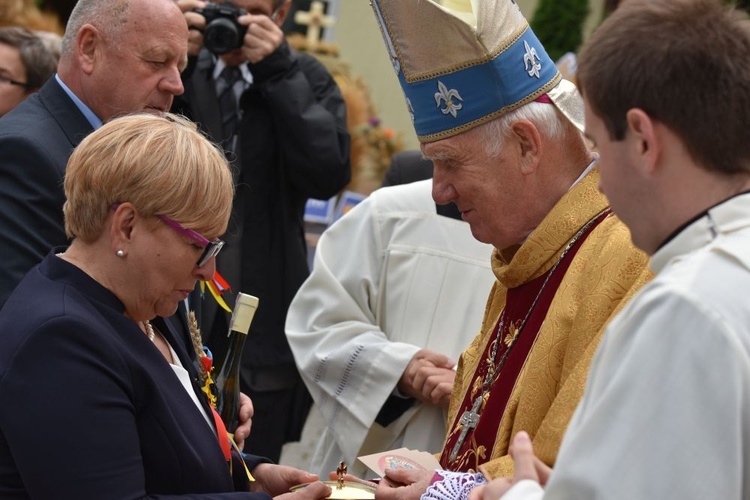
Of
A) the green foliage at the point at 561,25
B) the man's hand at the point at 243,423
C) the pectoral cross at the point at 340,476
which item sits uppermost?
the pectoral cross at the point at 340,476

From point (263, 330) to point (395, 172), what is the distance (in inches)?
36.0

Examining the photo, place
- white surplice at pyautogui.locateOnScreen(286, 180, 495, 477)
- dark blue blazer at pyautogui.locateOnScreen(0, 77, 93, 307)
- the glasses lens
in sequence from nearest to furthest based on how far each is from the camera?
the glasses lens → dark blue blazer at pyautogui.locateOnScreen(0, 77, 93, 307) → white surplice at pyautogui.locateOnScreen(286, 180, 495, 477)

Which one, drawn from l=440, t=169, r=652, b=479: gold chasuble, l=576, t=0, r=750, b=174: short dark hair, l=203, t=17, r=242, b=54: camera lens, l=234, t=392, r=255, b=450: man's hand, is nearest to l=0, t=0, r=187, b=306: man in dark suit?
l=234, t=392, r=255, b=450: man's hand

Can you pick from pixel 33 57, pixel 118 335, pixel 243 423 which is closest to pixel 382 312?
pixel 243 423

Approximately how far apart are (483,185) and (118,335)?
1.05 metres

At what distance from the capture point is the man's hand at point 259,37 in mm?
4898

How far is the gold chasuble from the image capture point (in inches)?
102

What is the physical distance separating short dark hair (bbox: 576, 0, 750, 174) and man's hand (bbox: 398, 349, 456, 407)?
7.21 feet

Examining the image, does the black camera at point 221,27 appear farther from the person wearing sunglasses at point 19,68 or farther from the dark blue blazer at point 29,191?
the dark blue blazer at point 29,191

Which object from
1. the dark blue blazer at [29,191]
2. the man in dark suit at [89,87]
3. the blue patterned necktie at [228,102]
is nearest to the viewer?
the dark blue blazer at [29,191]

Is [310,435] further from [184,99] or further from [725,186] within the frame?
[725,186]

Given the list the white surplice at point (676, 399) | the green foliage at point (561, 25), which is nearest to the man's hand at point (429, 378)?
the white surplice at point (676, 399)

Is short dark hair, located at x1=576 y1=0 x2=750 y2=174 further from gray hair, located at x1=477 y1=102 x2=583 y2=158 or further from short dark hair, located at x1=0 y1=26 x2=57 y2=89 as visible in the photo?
short dark hair, located at x1=0 y1=26 x2=57 y2=89

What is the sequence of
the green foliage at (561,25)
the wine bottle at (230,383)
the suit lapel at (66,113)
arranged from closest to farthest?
the suit lapel at (66,113) → the wine bottle at (230,383) → the green foliage at (561,25)
